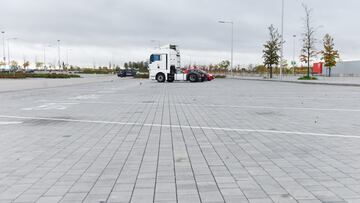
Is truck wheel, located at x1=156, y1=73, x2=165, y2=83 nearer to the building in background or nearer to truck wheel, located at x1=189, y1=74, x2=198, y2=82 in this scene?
truck wheel, located at x1=189, y1=74, x2=198, y2=82

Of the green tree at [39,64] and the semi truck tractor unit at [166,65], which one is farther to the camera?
the green tree at [39,64]

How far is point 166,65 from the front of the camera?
38281mm

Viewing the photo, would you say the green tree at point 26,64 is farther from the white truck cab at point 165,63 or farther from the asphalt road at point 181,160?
the asphalt road at point 181,160

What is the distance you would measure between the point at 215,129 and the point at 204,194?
4.83m

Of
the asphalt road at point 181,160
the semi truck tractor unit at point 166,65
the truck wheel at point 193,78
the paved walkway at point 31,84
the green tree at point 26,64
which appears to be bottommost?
the asphalt road at point 181,160

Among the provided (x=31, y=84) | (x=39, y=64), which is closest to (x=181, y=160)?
(x=31, y=84)

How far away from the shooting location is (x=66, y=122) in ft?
34.5

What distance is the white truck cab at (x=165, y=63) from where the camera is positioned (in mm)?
37375

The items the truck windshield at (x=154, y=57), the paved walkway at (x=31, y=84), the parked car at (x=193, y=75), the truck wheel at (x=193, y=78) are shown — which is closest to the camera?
the paved walkway at (x=31, y=84)

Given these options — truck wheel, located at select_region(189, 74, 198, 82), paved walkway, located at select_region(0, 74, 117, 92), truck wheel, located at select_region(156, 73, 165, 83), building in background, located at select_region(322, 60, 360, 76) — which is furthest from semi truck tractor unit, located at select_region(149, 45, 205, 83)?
building in background, located at select_region(322, 60, 360, 76)

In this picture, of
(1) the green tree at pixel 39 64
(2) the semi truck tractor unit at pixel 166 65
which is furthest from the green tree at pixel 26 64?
(2) the semi truck tractor unit at pixel 166 65

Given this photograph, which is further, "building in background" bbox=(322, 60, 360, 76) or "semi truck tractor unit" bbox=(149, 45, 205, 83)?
"building in background" bbox=(322, 60, 360, 76)

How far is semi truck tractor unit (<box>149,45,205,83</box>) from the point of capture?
37.4 m

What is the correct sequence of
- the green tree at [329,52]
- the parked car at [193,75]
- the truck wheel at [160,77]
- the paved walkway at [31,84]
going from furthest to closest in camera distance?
the green tree at [329,52] < the parked car at [193,75] < the truck wheel at [160,77] < the paved walkway at [31,84]
